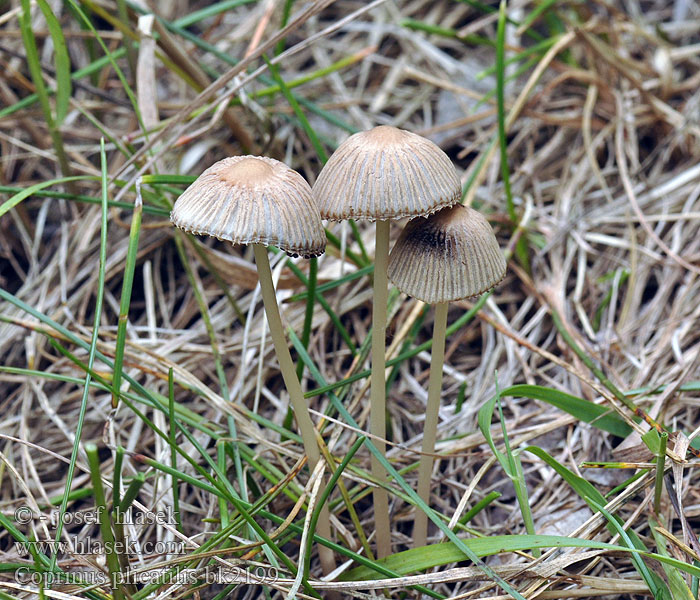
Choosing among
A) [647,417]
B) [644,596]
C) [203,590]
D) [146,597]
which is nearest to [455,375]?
[647,417]

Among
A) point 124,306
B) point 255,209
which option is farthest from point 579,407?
point 124,306

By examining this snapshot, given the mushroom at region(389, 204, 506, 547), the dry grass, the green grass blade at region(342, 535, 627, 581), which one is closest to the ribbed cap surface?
the mushroom at region(389, 204, 506, 547)

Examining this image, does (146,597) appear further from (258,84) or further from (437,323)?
(258,84)

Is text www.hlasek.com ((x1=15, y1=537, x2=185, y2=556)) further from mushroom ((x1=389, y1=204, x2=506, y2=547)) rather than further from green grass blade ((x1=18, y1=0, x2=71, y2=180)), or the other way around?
green grass blade ((x1=18, y1=0, x2=71, y2=180))

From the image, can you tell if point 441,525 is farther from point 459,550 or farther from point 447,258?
point 447,258

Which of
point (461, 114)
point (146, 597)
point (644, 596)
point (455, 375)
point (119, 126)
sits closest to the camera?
point (146, 597)

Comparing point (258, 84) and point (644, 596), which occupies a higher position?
point (258, 84)
